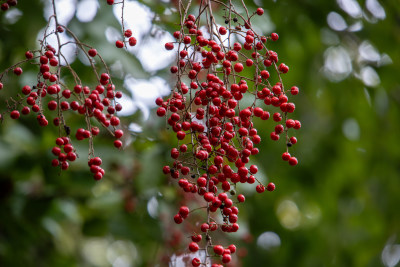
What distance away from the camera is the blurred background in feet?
7.13

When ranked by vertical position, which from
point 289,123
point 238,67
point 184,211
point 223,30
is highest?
point 223,30

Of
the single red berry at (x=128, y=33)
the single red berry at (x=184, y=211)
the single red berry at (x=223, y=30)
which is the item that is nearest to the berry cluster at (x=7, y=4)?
the single red berry at (x=128, y=33)

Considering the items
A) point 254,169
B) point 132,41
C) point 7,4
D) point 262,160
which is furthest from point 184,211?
point 262,160

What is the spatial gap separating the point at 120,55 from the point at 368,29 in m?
1.44

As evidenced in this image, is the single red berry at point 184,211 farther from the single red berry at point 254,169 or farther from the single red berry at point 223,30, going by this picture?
the single red berry at point 223,30

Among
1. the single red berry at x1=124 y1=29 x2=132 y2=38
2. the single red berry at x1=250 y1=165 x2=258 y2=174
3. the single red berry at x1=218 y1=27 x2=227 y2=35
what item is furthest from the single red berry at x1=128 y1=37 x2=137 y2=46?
the single red berry at x1=250 y1=165 x2=258 y2=174

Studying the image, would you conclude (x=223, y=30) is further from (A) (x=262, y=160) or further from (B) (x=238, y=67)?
(A) (x=262, y=160)

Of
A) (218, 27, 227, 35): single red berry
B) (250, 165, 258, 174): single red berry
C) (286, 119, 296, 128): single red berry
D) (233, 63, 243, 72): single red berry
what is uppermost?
(218, 27, 227, 35): single red berry

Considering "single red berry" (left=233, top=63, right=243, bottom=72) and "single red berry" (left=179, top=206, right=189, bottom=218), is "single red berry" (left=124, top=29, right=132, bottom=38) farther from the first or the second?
"single red berry" (left=179, top=206, right=189, bottom=218)

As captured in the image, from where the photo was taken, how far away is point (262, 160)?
2785 millimetres

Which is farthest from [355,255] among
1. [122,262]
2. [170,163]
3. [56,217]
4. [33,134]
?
[122,262]

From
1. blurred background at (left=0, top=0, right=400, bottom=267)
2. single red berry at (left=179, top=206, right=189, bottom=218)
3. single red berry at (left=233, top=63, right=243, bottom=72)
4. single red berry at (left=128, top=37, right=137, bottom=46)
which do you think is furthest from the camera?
blurred background at (left=0, top=0, right=400, bottom=267)

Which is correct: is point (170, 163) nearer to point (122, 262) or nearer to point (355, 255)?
point (355, 255)

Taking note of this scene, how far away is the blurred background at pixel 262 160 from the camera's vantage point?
217cm
